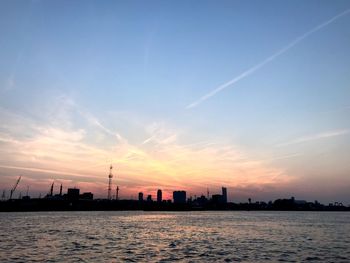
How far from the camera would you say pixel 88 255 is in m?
49.5

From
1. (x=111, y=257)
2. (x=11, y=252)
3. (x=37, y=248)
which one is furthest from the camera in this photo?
(x=37, y=248)

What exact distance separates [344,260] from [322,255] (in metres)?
5.00

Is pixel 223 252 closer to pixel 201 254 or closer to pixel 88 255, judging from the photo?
pixel 201 254

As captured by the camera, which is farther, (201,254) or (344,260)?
(201,254)

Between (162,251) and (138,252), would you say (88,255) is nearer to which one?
(138,252)

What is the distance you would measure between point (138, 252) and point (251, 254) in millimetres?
17199

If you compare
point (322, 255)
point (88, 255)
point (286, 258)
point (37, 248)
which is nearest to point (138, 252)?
point (88, 255)

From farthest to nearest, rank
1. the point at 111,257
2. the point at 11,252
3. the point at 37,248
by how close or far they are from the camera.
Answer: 1. the point at 37,248
2. the point at 11,252
3. the point at 111,257

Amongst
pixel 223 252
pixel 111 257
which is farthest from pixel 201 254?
pixel 111 257

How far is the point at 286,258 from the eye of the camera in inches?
1954

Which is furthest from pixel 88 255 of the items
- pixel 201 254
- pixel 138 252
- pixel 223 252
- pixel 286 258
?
pixel 286 258

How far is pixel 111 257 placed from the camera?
159 feet

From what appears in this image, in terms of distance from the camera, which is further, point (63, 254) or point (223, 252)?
point (223, 252)

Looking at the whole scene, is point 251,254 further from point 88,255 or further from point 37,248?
point 37,248
